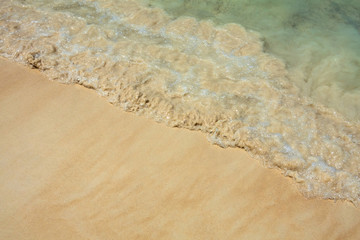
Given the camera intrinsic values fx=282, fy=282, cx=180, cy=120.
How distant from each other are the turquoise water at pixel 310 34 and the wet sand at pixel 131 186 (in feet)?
4.57

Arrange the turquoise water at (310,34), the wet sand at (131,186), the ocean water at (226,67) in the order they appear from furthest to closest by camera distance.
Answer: the turquoise water at (310,34), the ocean water at (226,67), the wet sand at (131,186)

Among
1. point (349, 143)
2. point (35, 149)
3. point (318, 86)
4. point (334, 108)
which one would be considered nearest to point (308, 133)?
point (349, 143)

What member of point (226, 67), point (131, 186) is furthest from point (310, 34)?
point (131, 186)

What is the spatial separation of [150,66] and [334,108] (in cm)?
204

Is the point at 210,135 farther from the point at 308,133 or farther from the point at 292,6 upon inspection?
the point at 292,6

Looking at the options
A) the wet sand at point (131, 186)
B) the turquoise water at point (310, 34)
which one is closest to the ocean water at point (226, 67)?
the turquoise water at point (310, 34)

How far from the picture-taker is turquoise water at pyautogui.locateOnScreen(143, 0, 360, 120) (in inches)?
129

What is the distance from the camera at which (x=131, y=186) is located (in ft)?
7.31

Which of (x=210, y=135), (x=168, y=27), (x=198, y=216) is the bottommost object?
(x=198, y=216)

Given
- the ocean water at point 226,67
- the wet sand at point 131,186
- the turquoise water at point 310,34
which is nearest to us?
the wet sand at point 131,186

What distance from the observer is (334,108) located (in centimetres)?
302

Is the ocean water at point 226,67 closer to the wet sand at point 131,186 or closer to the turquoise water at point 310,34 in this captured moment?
the turquoise water at point 310,34

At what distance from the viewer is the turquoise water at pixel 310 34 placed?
3270 millimetres

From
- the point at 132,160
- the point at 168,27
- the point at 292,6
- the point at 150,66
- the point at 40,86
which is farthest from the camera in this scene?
the point at 292,6
